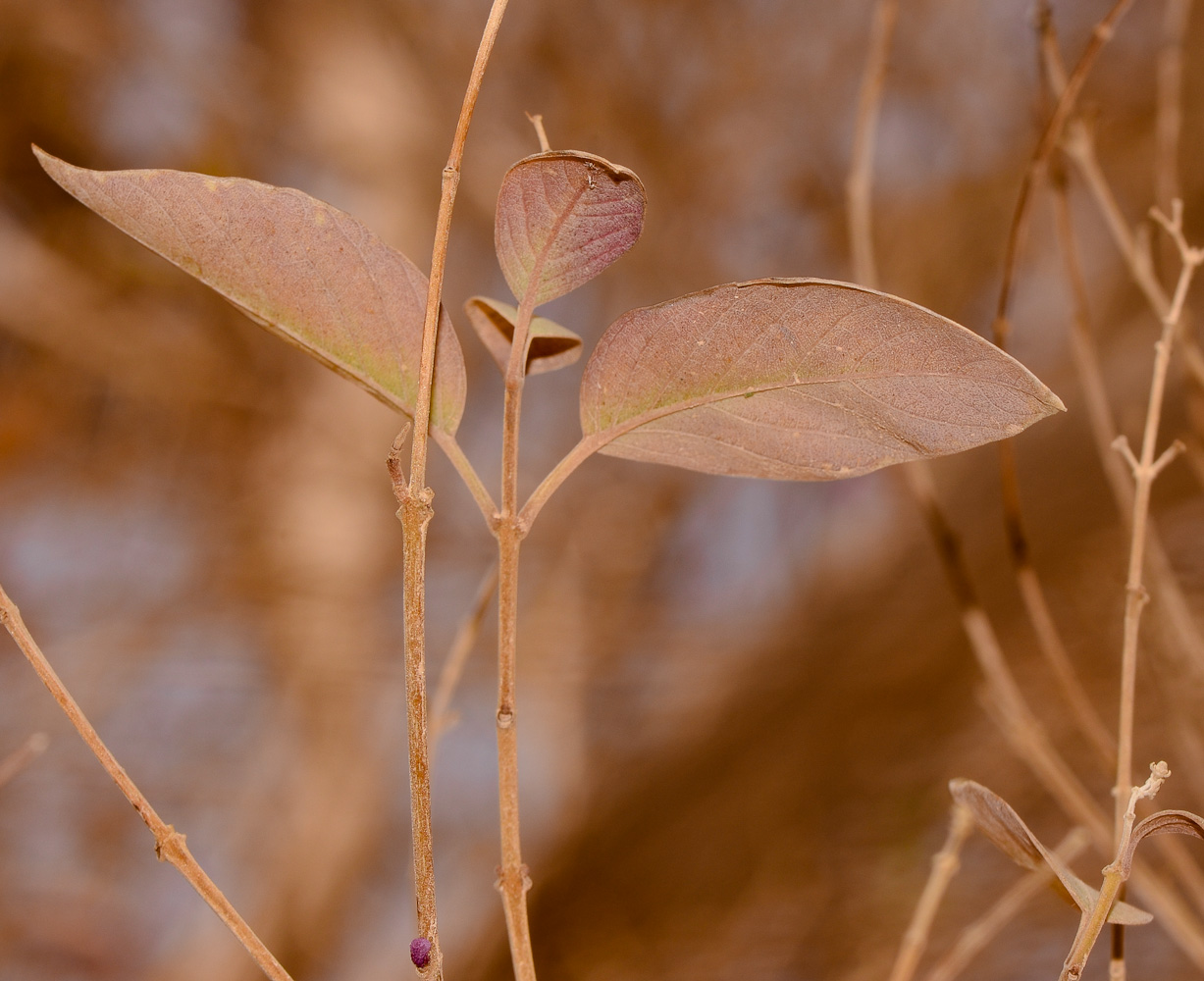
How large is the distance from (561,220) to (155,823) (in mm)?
137

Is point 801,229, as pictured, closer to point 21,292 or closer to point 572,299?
point 572,299

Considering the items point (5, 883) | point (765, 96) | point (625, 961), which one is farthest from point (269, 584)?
point (765, 96)

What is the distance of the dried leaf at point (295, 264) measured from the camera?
135mm

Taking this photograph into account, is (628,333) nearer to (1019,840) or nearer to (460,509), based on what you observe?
(1019,840)

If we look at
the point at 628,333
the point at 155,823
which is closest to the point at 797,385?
Result: the point at 628,333

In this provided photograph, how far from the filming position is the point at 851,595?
0.77 meters

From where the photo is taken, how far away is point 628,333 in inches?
5.8

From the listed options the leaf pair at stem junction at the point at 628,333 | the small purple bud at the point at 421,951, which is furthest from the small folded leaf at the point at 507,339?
the small purple bud at the point at 421,951

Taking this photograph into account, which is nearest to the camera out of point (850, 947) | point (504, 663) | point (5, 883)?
point (504, 663)

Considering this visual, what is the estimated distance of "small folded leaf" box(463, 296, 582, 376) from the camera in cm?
16

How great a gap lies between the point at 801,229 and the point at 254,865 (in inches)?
31.5

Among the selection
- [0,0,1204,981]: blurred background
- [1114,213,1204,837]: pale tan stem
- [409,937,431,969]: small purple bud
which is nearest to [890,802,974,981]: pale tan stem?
[1114,213,1204,837]: pale tan stem

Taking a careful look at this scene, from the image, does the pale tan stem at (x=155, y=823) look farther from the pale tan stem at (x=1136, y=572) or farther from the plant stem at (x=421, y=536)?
the pale tan stem at (x=1136, y=572)

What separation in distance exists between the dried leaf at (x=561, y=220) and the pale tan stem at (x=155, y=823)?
Result: 0.11m
